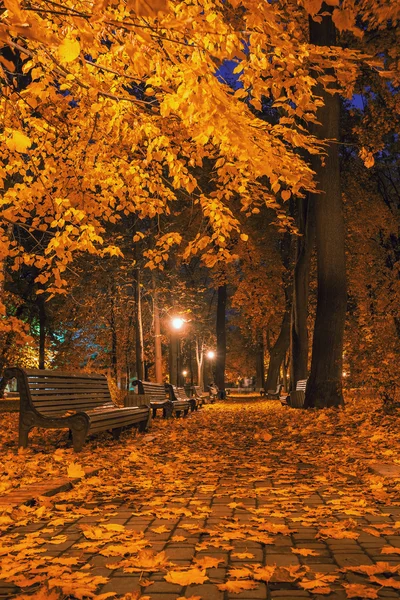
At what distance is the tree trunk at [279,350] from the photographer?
30.3m

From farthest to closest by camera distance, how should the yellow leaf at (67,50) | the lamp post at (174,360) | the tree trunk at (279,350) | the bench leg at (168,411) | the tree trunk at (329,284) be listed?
the tree trunk at (279,350) < the lamp post at (174,360) < the bench leg at (168,411) < the tree trunk at (329,284) < the yellow leaf at (67,50)

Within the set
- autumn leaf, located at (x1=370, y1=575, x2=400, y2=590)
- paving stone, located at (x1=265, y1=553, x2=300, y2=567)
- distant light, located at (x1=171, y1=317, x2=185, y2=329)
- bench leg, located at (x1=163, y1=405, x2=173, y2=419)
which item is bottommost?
paving stone, located at (x1=265, y1=553, x2=300, y2=567)

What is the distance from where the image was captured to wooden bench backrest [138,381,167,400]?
14.7 meters

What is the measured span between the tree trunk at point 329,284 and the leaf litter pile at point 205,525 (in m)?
5.21

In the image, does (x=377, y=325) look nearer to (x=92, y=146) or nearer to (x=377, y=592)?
(x=92, y=146)

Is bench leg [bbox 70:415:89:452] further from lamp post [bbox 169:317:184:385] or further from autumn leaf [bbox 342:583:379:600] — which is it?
lamp post [bbox 169:317:184:385]

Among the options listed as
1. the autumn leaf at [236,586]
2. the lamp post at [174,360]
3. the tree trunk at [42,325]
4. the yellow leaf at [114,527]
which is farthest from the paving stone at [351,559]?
the tree trunk at [42,325]

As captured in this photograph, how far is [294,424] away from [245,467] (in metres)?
4.95

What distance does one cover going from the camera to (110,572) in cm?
335

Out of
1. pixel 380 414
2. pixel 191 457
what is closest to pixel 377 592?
pixel 191 457

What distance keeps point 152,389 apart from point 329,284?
5.47m

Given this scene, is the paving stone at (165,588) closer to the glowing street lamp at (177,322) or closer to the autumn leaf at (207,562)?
the autumn leaf at (207,562)

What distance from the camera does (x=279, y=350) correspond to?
3195 centimetres

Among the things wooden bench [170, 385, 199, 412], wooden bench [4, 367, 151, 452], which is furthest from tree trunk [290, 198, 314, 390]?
wooden bench [4, 367, 151, 452]
